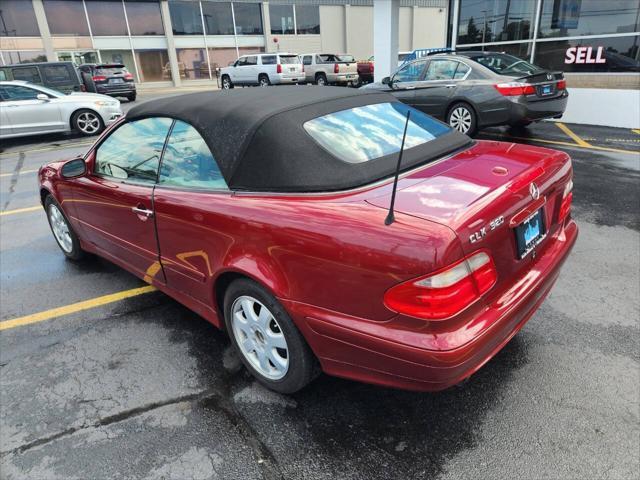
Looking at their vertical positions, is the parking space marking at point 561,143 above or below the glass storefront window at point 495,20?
below

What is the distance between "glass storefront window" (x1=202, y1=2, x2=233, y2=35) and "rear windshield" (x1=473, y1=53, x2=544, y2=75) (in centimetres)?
2891

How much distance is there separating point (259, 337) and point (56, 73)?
17.5 meters

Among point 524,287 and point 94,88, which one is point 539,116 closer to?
point 524,287

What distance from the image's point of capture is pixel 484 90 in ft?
26.3

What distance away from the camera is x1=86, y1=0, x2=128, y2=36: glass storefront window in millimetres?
29422

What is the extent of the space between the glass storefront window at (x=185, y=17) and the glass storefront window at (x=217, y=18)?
55 cm

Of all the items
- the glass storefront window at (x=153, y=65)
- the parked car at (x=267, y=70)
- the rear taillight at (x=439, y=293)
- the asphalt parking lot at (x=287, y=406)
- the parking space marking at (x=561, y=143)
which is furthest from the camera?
the glass storefront window at (x=153, y=65)

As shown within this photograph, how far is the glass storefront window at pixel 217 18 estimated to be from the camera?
106 ft

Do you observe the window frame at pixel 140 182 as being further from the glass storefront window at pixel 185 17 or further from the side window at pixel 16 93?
the glass storefront window at pixel 185 17

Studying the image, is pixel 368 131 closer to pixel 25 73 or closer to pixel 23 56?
pixel 25 73

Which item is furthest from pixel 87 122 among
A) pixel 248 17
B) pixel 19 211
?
pixel 248 17

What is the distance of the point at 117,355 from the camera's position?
9.63 feet

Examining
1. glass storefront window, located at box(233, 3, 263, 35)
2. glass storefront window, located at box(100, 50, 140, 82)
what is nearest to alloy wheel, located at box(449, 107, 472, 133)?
glass storefront window, located at box(100, 50, 140, 82)

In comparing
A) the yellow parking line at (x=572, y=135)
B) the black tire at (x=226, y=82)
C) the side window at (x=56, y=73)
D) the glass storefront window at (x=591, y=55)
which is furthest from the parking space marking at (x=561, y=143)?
the black tire at (x=226, y=82)
